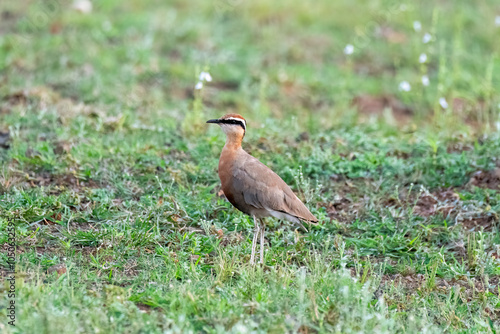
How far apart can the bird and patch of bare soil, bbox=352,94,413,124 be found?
4.09 meters

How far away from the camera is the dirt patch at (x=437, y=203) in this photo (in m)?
5.82

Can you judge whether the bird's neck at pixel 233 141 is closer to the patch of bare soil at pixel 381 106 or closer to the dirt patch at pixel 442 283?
the dirt patch at pixel 442 283

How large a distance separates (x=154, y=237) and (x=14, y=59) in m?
4.91

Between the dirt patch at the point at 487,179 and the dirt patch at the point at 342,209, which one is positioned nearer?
the dirt patch at the point at 342,209

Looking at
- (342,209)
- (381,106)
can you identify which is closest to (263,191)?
(342,209)

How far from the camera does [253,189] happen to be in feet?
16.2

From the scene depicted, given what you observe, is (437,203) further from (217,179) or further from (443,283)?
(217,179)

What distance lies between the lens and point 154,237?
5121 mm

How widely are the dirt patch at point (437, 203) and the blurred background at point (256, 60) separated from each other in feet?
5.81

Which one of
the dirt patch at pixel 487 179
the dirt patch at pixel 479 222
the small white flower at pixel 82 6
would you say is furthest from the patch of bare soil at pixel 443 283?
the small white flower at pixel 82 6

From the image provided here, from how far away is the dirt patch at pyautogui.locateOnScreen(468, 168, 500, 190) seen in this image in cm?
607

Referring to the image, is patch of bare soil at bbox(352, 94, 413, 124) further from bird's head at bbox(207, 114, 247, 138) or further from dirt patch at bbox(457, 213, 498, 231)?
bird's head at bbox(207, 114, 247, 138)

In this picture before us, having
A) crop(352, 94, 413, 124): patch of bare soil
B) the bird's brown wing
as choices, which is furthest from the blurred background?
the bird's brown wing

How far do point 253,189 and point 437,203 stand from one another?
1.90 meters
